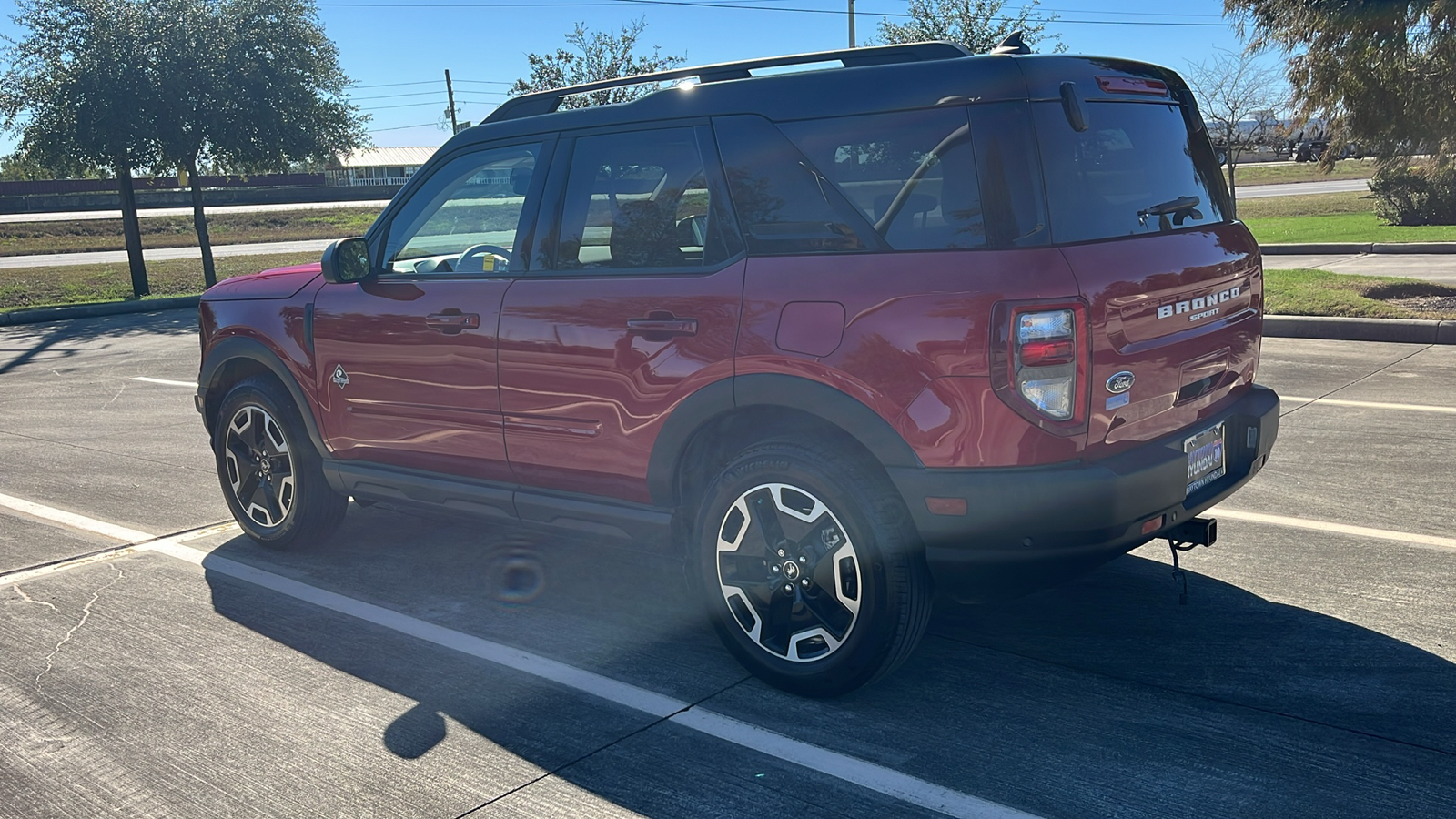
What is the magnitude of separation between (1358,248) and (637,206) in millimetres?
17468

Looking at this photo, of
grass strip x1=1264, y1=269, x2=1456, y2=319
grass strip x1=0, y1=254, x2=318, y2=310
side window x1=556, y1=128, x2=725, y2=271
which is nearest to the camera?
side window x1=556, y1=128, x2=725, y2=271

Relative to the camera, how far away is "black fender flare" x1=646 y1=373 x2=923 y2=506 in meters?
3.55

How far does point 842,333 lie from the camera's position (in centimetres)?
359

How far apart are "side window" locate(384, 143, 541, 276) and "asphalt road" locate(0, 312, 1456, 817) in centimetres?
109

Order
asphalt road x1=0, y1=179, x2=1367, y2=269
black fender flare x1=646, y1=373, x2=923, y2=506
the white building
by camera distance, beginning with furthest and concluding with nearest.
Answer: the white building, asphalt road x1=0, y1=179, x2=1367, y2=269, black fender flare x1=646, y1=373, x2=923, y2=506

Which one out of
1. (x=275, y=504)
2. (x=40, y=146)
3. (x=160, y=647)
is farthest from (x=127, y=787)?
(x=40, y=146)

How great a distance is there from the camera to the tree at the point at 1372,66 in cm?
1213

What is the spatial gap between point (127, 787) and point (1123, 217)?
3.41 m

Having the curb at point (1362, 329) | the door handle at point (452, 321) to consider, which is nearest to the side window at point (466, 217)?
the door handle at point (452, 321)

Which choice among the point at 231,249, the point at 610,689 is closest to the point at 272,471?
the point at 610,689

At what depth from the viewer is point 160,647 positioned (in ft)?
14.8

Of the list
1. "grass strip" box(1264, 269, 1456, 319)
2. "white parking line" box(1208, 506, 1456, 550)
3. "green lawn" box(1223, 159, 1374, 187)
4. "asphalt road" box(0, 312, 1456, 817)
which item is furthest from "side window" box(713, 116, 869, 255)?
"green lawn" box(1223, 159, 1374, 187)

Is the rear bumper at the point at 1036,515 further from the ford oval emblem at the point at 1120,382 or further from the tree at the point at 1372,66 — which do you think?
the tree at the point at 1372,66

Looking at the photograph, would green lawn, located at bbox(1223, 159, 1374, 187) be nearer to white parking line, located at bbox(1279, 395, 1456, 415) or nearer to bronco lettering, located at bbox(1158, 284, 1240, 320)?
white parking line, located at bbox(1279, 395, 1456, 415)
